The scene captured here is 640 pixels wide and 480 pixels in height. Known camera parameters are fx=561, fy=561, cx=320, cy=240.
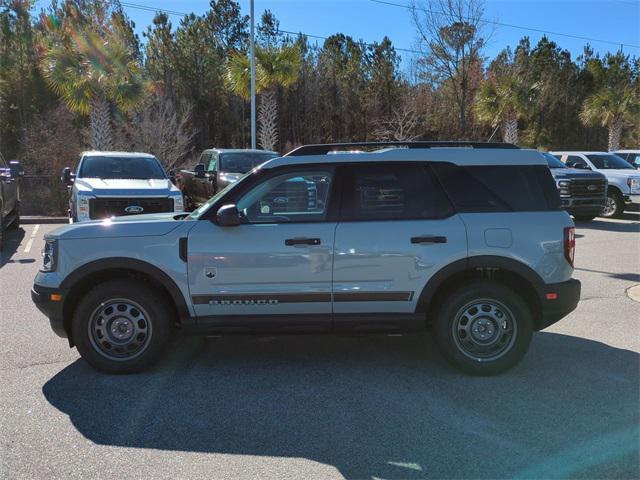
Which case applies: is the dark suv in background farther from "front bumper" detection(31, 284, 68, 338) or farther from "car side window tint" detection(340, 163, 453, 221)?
"front bumper" detection(31, 284, 68, 338)

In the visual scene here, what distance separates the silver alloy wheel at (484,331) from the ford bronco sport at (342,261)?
1cm

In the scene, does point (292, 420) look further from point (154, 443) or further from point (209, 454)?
point (154, 443)

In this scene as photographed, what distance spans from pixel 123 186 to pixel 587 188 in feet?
40.6

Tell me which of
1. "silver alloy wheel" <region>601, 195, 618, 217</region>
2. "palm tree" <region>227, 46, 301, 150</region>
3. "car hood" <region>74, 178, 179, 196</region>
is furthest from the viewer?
"palm tree" <region>227, 46, 301, 150</region>

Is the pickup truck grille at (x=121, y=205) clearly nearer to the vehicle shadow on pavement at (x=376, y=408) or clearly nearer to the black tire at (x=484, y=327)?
the vehicle shadow on pavement at (x=376, y=408)

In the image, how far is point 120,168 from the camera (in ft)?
37.3

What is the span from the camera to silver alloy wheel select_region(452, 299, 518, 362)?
4832 mm

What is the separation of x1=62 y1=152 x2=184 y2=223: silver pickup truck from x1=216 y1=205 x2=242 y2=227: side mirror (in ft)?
18.9

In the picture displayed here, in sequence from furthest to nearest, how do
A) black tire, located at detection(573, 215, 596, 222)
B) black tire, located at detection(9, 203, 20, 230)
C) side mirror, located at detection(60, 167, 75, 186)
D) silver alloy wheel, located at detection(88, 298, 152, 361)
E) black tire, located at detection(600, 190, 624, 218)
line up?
black tire, located at detection(600, 190, 624, 218) → black tire, located at detection(573, 215, 596, 222) → black tire, located at detection(9, 203, 20, 230) → side mirror, located at detection(60, 167, 75, 186) → silver alloy wheel, located at detection(88, 298, 152, 361)

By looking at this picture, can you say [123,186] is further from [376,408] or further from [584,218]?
[584,218]

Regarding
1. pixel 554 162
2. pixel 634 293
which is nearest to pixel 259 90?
pixel 554 162

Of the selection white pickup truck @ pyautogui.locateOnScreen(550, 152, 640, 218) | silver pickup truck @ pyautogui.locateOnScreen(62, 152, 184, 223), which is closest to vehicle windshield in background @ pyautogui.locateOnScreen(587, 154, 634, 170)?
white pickup truck @ pyautogui.locateOnScreen(550, 152, 640, 218)

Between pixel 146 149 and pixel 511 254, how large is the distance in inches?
706

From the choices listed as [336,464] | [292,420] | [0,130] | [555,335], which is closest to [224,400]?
[292,420]
